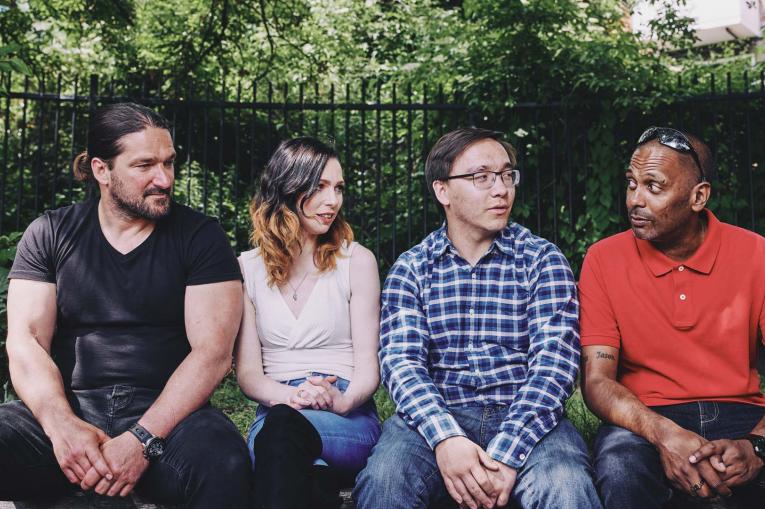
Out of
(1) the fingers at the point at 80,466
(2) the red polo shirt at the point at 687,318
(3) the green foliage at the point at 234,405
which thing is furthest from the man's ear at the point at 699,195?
(3) the green foliage at the point at 234,405

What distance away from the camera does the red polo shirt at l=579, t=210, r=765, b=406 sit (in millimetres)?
2982

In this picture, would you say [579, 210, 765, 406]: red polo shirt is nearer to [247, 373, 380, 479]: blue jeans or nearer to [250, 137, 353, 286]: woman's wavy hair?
[247, 373, 380, 479]: blue jeans

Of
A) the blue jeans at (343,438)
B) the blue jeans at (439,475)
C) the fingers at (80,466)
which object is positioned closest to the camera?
the blue jeans at (439,475)

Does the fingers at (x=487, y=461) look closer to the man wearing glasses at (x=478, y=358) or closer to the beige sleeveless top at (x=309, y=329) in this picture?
the man wearing glasses at (x=478, y=358)

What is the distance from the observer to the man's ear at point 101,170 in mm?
3240

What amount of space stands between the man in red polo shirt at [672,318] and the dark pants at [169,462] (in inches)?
53.4

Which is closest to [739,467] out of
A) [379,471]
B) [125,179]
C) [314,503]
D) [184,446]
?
[379,471]

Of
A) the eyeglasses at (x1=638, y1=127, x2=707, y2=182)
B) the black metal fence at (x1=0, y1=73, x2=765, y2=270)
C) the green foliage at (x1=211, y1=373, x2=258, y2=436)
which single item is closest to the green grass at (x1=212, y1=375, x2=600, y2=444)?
the green foliage at (x1=211, y1=373, x2=258, y2=436)

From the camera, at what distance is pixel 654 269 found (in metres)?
3.10

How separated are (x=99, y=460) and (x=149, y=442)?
0.18 m

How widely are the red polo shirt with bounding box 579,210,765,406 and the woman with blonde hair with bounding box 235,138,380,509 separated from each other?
0.97 meters

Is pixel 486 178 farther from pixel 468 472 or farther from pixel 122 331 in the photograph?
pixel 122 331

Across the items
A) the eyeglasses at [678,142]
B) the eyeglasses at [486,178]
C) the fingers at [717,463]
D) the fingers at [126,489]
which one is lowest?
the fingers at [126,489]

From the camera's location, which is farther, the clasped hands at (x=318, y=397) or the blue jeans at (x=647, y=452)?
the clasped hands at (x=318, y=397)
